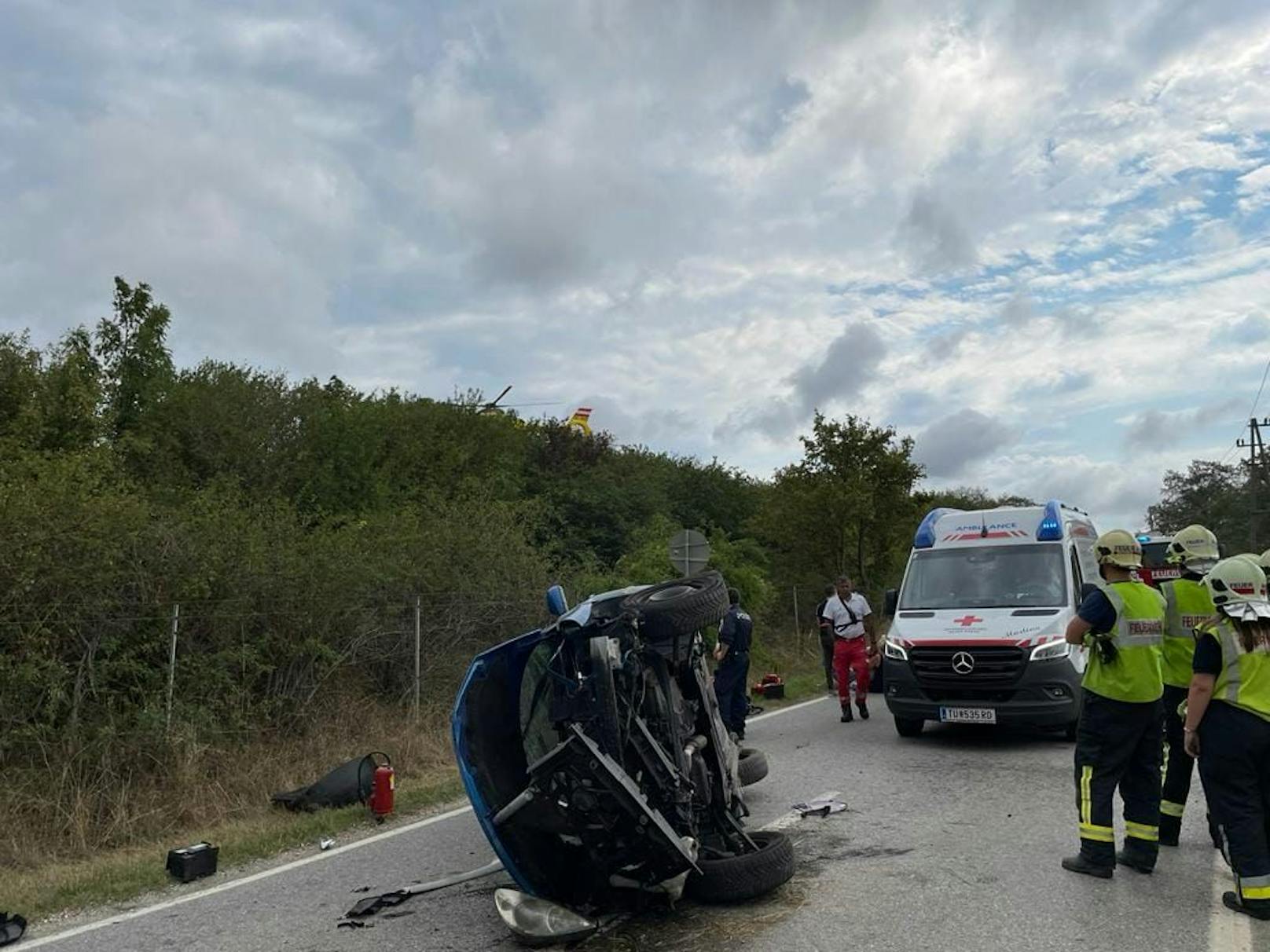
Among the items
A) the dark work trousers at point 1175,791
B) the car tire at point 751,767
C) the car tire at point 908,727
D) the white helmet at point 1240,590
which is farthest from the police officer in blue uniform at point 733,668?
the white helmet at point 1240,590

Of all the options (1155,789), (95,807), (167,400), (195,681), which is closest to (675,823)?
(1155,789)

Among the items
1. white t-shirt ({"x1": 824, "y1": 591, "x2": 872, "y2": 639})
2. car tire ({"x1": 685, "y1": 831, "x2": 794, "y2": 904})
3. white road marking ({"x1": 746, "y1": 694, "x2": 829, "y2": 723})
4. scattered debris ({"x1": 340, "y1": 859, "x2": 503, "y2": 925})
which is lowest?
white road marking ({"x1": 746, "y1": 694, "x2": 829, "y2": 723})

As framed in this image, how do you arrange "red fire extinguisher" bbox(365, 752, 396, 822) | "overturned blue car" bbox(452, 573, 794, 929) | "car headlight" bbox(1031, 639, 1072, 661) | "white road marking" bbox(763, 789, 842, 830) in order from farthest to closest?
1. "car headlight" bbox(1031, 639, 1072, 661)
2. "red fire extinguisher" bbox(365, 752, 396, 822)
3. "white road marking" bbox(763, 789, 842, 830)
4. "overturned blue car" bbox(452, 573, 794, 929)

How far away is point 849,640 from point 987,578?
1935mm

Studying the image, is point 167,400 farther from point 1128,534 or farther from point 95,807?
point 1128,534

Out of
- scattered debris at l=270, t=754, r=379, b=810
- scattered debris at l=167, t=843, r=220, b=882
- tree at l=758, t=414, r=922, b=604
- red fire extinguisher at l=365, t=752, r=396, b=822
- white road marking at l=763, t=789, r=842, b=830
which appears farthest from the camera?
tree at l=758, t=414, r=922, b=604

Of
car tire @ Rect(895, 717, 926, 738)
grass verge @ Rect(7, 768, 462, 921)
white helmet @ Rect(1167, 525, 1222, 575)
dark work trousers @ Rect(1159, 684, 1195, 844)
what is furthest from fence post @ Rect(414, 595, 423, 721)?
white helmet @ Rect(1167, 525, 1222, 575)

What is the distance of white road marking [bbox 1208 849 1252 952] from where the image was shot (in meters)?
4.38

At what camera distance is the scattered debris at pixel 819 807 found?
7206 mm

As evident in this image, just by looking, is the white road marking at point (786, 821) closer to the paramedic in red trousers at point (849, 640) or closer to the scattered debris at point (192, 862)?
the scattered debris at point (192, 862)

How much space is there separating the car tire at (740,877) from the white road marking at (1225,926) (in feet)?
6.43

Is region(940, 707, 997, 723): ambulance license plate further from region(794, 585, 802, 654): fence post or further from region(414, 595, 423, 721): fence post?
region(794, 585, 802, 654): fence post

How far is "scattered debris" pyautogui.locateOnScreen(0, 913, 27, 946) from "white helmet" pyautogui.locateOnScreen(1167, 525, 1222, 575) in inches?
280

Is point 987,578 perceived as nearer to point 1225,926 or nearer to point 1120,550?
point 1120,550
